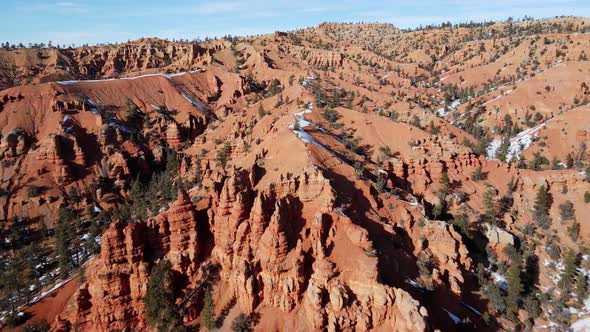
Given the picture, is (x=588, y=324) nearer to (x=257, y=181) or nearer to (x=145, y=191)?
(x=257, y=181)

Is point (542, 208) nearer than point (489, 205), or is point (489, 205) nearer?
point (489, 205)

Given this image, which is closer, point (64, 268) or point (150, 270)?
point (150, 270)

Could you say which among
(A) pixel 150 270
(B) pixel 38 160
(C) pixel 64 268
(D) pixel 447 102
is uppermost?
(D) pixel 447 102

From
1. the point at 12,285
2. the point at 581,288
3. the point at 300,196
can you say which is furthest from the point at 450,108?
the point at 12,285

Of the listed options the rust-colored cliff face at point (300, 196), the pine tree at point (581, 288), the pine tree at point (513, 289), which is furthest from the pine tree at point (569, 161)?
the pine tree at point (513, 289)

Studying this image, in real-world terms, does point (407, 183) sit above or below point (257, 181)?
below

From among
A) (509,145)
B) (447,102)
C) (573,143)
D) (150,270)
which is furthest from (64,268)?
(447,102)

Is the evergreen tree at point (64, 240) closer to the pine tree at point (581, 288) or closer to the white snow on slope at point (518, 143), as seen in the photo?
the pine tree at point (581, 288)

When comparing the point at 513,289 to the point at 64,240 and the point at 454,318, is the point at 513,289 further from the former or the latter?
the point at 64,240

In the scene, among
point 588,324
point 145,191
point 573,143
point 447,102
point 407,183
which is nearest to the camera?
point 588,324
